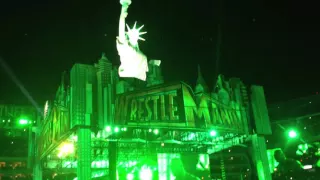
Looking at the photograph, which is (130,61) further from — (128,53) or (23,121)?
(23,121)

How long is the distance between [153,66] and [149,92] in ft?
21.2

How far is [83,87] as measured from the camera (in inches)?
686

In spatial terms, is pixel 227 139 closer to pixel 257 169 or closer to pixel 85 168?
pixel 257 169

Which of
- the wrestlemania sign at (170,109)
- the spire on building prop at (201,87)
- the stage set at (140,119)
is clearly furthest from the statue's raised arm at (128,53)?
the spire on building prop at (201,87)

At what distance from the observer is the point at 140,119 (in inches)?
738

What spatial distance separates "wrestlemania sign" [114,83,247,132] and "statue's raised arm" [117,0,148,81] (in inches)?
124

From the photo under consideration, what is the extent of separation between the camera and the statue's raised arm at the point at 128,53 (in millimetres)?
21672

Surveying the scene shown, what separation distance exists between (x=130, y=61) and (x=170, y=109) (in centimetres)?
455

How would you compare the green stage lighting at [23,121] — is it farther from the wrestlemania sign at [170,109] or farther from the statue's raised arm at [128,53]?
the wrestlemania sign at [170,109]

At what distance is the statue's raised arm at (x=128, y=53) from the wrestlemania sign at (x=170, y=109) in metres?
3.14

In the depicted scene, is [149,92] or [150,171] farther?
[150,171]

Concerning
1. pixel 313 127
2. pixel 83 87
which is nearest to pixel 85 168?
pixel 83 87

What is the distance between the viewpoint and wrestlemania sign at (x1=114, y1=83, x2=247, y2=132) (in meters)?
18.3

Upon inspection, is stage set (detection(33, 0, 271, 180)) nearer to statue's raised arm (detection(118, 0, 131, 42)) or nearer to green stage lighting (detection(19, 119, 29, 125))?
statue's raised arm (detection(118, 0, 131, 42))
